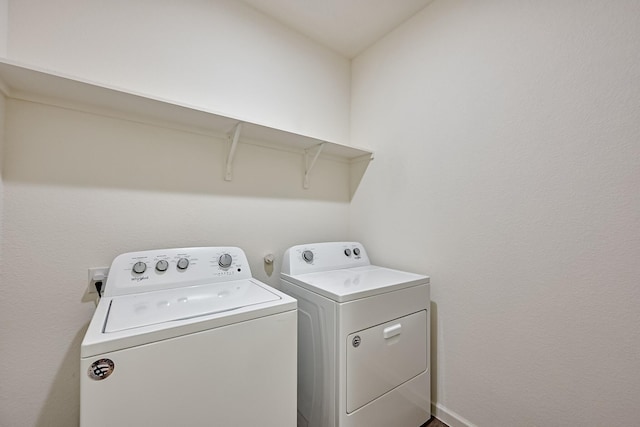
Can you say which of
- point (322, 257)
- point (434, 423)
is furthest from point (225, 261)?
point (434, 423)

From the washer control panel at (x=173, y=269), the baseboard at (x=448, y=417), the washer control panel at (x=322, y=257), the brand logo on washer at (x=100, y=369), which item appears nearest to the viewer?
the brand logo on washer at (x=100, y=369)

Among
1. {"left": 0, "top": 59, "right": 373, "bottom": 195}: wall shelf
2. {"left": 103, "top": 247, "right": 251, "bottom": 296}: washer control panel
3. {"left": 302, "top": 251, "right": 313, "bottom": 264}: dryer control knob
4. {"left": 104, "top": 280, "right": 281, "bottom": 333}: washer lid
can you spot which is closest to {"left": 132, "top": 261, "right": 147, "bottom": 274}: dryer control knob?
{"left": 103, "top": 247, "right": 251, "bottom": 296}: washer control panel

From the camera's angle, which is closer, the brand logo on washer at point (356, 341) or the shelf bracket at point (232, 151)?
the brand logo on washer at point (356, 341)

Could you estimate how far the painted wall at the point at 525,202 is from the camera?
0.96 meters

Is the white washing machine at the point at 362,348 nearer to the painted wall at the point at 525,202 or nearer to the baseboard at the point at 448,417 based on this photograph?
the baseboard at the point at 448,417

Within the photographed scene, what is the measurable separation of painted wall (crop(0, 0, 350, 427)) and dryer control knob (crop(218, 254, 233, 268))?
19cm

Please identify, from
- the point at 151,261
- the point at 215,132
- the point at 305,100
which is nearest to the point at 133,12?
the point at 215,132

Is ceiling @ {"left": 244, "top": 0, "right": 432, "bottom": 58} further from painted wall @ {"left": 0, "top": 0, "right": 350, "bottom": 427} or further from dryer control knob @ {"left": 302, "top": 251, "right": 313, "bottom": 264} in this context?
dryer control knob @ {"left": 302, "top": 251, "right": 313, "bottom": 264}

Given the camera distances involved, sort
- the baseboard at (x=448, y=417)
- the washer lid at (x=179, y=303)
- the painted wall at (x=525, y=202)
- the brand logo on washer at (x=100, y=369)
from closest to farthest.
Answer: the brand logo on washer at (x=100, y=369), the washer lid at (x=179, y=303), the painted wall at (x=525, y=202), the baseboard at (x=448, y=417)

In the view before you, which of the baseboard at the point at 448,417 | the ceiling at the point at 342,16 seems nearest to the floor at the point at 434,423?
the baseboard at the point at 448,417

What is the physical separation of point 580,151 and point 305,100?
1561mm

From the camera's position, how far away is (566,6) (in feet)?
3.53

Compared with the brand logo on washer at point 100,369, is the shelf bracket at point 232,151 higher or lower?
higher

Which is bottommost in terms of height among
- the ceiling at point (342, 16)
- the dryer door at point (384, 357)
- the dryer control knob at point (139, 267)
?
the dryer door at point (384, 357)
